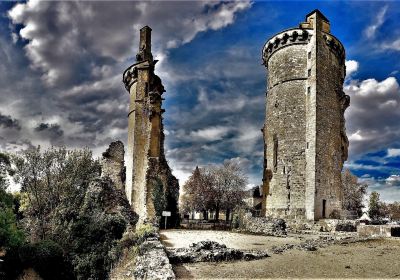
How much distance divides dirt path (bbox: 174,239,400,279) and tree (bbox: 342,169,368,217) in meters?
42.4

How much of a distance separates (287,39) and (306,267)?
26000mm

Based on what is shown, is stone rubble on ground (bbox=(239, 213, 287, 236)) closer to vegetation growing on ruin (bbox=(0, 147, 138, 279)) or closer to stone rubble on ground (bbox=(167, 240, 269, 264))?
vegetation growing on ruin (bbox=(0, 147, 138, 279))

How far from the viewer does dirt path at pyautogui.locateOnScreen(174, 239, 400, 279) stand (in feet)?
28.6

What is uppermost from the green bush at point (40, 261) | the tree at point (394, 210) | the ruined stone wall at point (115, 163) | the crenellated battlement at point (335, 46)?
the crenellated battlement at point (335, 46)

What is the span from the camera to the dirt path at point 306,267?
873 centimetres

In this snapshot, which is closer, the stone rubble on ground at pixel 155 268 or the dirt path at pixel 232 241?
the stone rubble on ground at pixel 155 268

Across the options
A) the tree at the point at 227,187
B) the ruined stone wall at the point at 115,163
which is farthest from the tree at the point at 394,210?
the ruined stone wall at the point at 115,163

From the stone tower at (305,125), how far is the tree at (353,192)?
2278 cm

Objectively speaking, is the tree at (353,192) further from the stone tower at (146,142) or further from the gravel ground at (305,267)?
the gravel ground at (305,267)

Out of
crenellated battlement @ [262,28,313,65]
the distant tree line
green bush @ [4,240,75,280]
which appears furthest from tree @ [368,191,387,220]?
green bush @ [4,240,75,280]

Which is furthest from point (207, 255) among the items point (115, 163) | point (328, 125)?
point (328, 125)

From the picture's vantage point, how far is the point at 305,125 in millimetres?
29938

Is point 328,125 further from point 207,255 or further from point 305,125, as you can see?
point 207,255

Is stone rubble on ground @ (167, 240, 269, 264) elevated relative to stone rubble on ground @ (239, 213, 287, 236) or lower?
elevated
